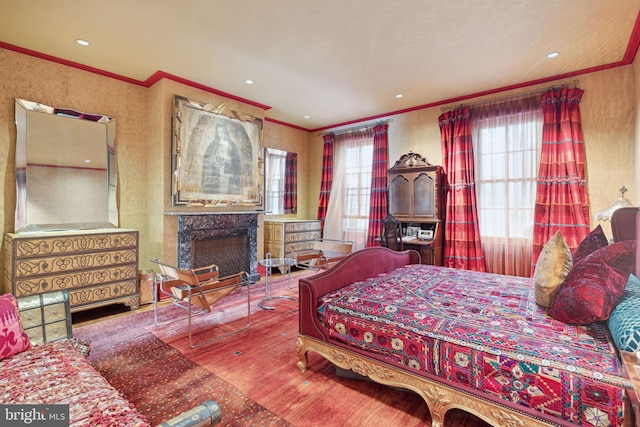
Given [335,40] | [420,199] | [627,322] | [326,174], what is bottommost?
[627,322]

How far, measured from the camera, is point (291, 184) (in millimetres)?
6059

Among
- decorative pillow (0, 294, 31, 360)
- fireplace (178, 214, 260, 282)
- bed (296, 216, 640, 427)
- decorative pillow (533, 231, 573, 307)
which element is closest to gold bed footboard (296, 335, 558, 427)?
bed (296, 216, 640, 427)

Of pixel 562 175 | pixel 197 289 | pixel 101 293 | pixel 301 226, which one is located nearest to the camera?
pixel 197 289

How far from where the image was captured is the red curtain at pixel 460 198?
14.0ft

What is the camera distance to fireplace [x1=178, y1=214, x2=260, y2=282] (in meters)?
4.03

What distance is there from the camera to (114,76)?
3770mm

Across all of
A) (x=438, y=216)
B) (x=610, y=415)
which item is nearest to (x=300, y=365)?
(x=610, y=415)

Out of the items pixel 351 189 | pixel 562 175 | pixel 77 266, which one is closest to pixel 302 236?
pixel 351 189

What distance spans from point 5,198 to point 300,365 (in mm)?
3554

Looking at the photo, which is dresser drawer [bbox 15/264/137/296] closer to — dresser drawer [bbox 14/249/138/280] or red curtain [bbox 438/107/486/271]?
dresser drawer [bbox 14/249/138/280]

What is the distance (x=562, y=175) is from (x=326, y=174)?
3729 millimetres

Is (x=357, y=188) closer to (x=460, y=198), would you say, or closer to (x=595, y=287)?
(x=460, y=198)

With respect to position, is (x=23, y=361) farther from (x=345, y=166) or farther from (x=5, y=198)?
(x=345, y=166)

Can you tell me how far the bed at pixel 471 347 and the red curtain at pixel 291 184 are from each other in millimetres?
3676
